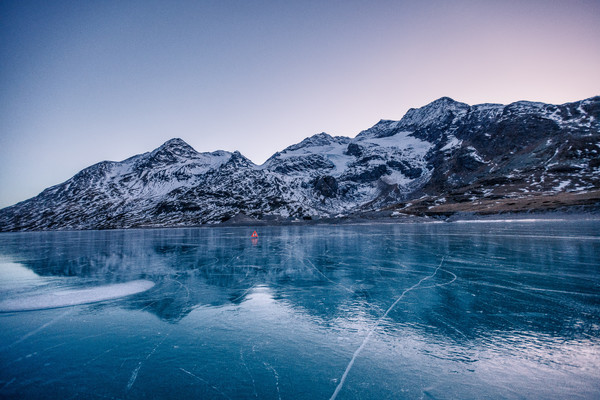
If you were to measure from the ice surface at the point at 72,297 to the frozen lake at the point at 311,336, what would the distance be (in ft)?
0.39

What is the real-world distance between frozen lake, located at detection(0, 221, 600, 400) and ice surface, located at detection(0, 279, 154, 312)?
0.12 metres

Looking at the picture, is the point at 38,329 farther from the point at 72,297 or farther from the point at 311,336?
the point at 311,336

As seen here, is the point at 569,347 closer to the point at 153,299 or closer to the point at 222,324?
the point at 222,324

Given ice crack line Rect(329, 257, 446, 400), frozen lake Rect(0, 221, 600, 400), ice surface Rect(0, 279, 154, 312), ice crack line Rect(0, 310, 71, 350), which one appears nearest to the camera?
ice crack line Rect(329, 257, 446, 400)

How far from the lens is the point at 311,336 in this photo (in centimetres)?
926

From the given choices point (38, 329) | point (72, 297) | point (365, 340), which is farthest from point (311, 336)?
point (72, 297)

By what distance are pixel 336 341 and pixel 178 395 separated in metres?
4.43

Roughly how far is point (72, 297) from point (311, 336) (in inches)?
504

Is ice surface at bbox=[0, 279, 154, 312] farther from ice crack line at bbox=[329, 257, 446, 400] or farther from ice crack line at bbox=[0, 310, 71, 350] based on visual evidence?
ice crack line at bbox=[329, 257, 446, 400]

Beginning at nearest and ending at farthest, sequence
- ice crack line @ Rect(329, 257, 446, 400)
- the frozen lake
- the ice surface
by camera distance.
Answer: ice crack line @ Rect(329, 257, 446, 400)
the frozen lake
the ice surface

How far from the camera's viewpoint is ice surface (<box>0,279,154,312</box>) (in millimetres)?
13450

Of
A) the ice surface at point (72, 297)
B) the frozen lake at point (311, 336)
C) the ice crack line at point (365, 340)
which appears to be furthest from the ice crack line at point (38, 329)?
the ice crack line at point (365, 340)

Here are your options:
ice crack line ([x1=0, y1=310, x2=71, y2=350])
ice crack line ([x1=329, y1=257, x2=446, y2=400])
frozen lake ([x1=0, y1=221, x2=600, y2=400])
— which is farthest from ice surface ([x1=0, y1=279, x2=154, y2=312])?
ice crack line ([x1=329, y1=257, x2=446, y2=400])

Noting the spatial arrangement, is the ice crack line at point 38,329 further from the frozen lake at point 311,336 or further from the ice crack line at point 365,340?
the ice crack line at point 365,340
